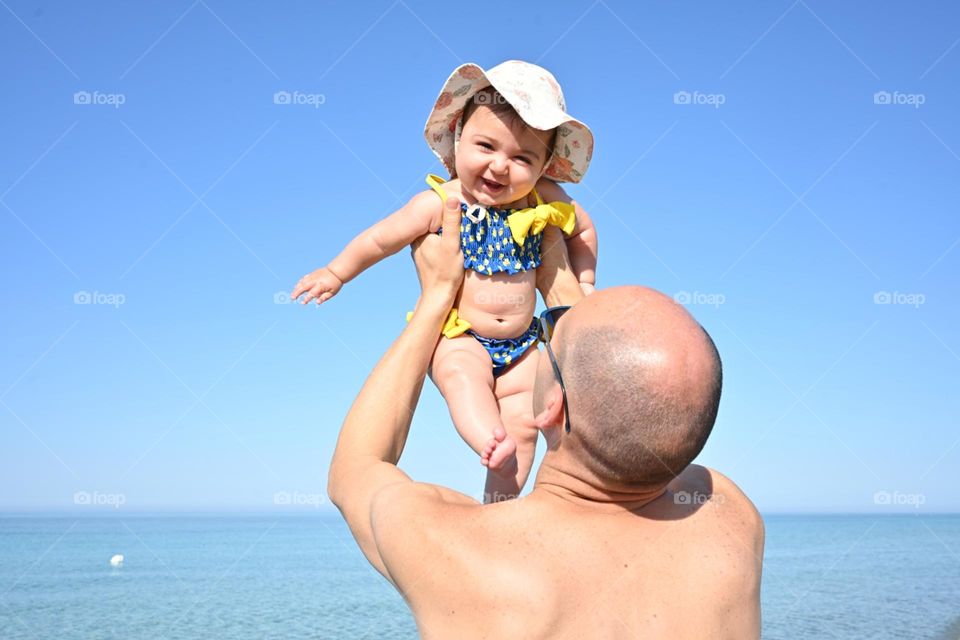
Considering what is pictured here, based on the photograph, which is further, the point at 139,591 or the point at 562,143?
the point at 139,591

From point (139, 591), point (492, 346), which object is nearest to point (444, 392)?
point (492, 346)

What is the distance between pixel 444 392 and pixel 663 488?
165 cm

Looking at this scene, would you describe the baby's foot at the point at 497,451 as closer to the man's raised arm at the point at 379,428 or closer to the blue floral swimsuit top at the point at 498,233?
the man's raised arm at the point at 379,428

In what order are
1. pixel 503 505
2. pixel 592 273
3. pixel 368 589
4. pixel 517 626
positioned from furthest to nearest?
pixel 368 589 < pixel 592 273 < pixel 503 505 < pixel 517 626

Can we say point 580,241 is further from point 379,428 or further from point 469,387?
point 379,428

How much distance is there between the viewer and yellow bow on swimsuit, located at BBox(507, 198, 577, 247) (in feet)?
12.6

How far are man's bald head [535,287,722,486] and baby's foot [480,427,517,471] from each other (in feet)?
3.73

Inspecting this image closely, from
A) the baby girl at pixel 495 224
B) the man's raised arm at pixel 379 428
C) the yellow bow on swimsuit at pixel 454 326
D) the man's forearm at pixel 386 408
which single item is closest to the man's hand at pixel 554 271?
the baby girl at pixel 495 224

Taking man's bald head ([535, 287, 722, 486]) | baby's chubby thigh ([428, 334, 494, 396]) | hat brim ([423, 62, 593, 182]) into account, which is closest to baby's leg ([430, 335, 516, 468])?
baby's chubby thigh ([428, 334, 494, 396])

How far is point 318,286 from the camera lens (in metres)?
3.75

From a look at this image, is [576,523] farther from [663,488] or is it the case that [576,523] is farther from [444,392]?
[444,392]

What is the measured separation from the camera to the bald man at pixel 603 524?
185 cm

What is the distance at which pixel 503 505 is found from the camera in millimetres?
1984

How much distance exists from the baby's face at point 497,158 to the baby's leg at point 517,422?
0.75 metres
